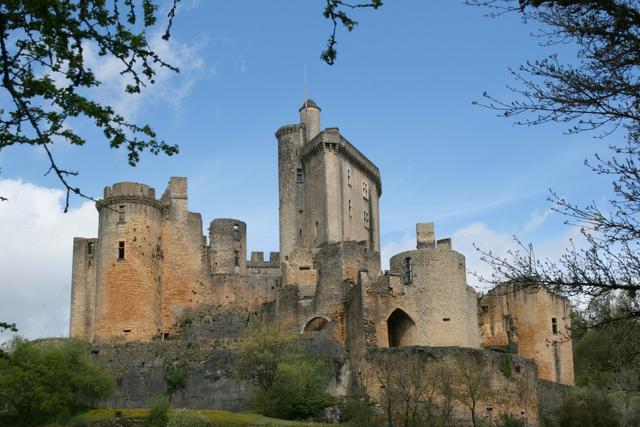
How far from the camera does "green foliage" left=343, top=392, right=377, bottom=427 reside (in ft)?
132

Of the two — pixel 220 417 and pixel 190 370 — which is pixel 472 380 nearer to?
pixel 220 417

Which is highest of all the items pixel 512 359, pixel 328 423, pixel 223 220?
pixel 223 220

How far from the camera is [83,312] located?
176 feet

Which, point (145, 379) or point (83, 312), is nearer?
point (145, 379)

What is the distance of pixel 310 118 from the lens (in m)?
63.8

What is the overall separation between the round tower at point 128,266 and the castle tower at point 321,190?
10012 millimetres

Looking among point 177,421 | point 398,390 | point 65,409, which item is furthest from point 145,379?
point 398,390

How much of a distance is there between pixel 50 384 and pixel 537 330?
91.9 ft

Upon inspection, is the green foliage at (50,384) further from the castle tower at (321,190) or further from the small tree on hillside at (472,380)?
the castle tower at (321,190)

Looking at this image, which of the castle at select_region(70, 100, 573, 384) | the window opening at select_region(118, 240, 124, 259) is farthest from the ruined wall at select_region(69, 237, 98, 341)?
the window opening at select_region(118, 240, 124, 259)

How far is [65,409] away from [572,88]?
103 ft

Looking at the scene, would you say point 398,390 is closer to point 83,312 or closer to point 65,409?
point 65,409

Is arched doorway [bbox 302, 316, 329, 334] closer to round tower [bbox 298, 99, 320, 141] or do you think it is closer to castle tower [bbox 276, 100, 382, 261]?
castle tower [bbox 276, 100, 382, 261]

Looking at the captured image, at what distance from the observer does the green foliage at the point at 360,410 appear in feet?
132
